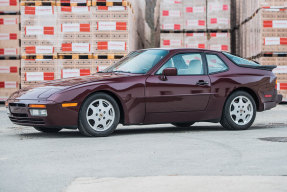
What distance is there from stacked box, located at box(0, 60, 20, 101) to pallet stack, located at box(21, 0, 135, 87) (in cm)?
78

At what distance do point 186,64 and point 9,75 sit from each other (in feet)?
30.8

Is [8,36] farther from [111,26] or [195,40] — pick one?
[195,40]

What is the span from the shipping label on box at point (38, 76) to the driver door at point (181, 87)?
8.03 metres

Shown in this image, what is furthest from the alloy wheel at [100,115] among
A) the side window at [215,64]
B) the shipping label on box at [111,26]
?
the shipping label on box at [111,26]

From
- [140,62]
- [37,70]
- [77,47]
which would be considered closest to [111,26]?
[77,47]

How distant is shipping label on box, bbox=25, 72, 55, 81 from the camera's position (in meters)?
16.5

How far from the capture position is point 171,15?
18.3 m

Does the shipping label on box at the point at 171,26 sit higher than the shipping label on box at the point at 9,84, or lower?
higher

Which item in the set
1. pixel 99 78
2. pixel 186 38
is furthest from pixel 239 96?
pixel 186 38

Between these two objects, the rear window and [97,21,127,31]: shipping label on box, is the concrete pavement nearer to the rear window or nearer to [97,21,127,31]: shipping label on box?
the rear window

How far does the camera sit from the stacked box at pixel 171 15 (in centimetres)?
1817

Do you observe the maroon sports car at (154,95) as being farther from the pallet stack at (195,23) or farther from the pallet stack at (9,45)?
the pallet stack at (9,45)

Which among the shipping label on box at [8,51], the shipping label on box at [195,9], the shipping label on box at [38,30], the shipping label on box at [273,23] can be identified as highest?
the shipping label on box at [195,9]

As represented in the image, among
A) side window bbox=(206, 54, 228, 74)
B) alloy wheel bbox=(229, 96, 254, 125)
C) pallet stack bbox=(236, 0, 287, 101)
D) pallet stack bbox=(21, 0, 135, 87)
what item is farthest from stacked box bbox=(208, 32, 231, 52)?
alloy wheel bbox=(229, 96, 254, 125)
